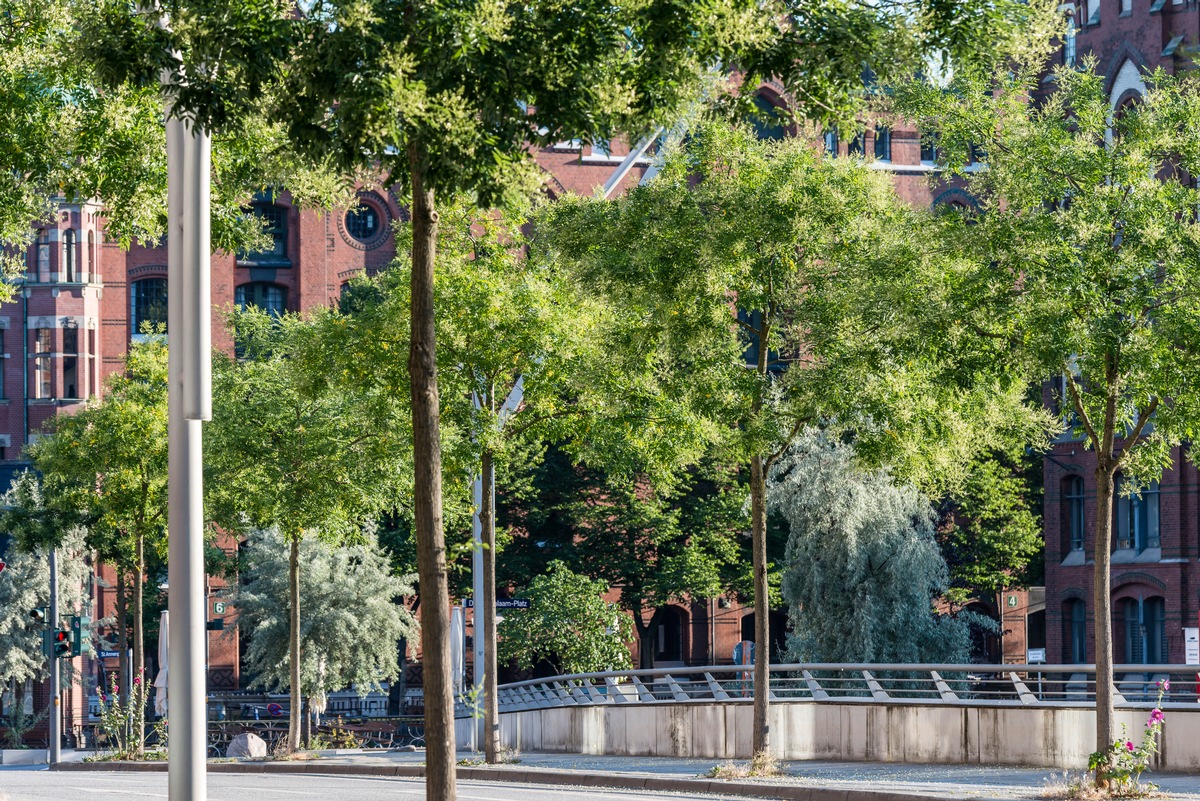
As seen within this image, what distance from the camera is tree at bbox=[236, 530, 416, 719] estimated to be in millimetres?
52500

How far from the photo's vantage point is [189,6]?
10695mm

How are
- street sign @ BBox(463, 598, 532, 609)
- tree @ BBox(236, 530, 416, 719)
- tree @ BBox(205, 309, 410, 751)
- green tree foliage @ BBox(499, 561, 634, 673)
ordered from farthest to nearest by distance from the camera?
street sign @ BBox(463, 598, 532, 609) < tree @ BBox(236, 530, 416, 719) < green tree foliage @ BBox(499, 561, 634, 673) < tree @ BBox(205, 309, 410, 751)

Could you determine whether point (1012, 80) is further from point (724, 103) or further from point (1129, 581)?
point (1129, 581)

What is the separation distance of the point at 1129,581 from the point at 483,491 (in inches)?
1093

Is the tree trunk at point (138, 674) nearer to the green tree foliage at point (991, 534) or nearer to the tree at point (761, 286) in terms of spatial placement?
the tree at point (761, 286)

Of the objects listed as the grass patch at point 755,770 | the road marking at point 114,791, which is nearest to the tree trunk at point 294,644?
the road marking at point 114,791

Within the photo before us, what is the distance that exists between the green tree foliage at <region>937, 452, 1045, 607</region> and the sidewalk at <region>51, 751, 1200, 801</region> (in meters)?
29.1

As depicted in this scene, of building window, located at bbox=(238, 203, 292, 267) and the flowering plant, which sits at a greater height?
building window, located at bbox=(238, 203, 292, 267)

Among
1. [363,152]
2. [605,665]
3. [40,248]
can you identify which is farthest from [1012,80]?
[40,248]

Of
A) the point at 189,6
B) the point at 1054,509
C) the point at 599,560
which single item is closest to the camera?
the point at 189,6

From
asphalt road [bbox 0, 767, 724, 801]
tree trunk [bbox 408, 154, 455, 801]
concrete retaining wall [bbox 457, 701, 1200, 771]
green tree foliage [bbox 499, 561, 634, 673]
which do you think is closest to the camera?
tree trunk [bbox 408, 154, 455, 801]

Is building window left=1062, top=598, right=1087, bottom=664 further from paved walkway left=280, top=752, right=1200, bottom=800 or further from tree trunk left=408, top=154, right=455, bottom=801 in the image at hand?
tree trunk left=408, top=154, right=455, bottom=801

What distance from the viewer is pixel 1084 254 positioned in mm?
17703

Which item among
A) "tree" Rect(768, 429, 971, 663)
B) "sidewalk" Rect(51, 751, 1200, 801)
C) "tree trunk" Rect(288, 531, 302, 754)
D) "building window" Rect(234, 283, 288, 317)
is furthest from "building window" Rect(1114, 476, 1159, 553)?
"building window" Rect(234, 283, 288, 317)
